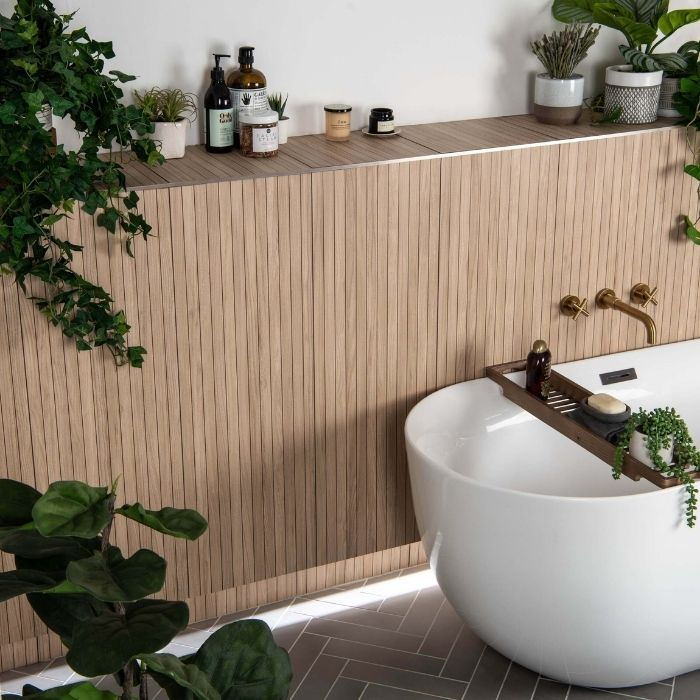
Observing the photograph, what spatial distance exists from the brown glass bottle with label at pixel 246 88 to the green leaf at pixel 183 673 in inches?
62.8

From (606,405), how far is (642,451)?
0.22 meters

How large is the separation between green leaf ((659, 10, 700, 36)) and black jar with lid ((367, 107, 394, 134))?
0.84 m

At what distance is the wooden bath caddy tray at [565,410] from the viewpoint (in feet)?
8.45

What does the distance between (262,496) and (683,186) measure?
1518 mm

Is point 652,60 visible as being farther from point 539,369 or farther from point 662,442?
point 662,442

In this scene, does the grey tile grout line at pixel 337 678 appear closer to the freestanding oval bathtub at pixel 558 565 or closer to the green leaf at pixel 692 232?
the freestanding oval bathtub at pixel 558 565

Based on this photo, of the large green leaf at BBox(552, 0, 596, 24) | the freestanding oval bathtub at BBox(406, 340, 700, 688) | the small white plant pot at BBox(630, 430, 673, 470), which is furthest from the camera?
the large green leaf at BBox(552, 0, 596, 24)

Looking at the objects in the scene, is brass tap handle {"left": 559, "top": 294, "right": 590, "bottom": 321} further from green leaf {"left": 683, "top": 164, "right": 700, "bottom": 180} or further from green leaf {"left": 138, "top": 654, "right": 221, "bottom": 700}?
green leaf {"left": 138, "top": 654, "right": 221, "bottom": 700}

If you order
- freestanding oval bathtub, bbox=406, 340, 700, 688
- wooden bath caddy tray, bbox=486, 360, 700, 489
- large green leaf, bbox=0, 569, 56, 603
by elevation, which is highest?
large green leaf, bbox=0, 569, 56, 603

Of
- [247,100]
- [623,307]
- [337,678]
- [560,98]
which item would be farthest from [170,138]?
[337,678]

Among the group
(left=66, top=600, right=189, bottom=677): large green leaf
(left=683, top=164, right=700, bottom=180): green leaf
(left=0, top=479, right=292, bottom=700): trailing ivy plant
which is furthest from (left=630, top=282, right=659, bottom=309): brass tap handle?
(left=66, top=600, right=189, bottom=677): large green leaf

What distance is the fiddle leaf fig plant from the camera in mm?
3053

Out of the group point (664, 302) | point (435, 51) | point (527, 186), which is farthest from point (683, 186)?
point (435, 51)

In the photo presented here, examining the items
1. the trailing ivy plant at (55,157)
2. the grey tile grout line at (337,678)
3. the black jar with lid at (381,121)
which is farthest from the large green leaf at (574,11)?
the grey tile grout line at (337,678)
